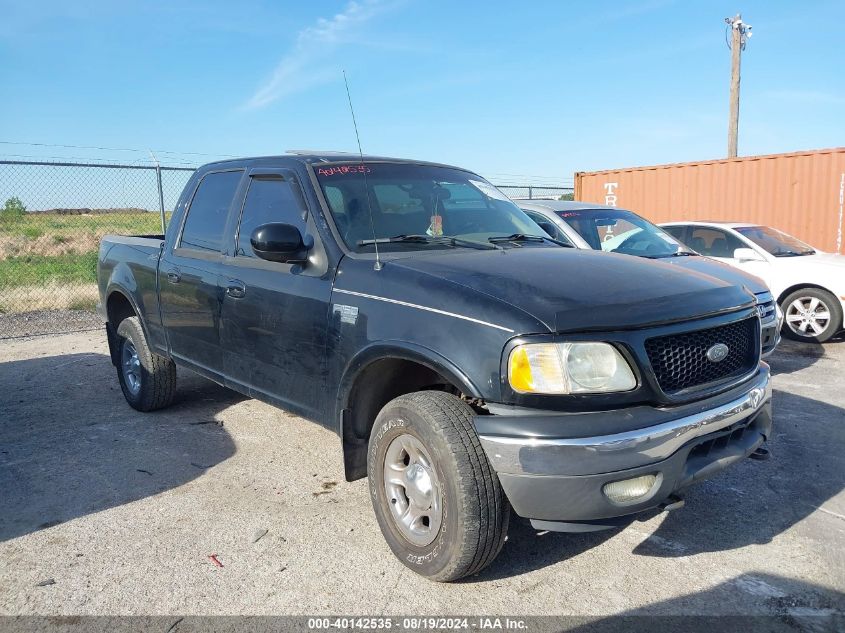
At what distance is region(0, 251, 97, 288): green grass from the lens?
12.5 meters

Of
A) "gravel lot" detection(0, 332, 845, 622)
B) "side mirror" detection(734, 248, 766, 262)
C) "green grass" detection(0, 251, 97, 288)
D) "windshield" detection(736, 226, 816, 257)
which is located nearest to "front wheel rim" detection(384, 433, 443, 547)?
"gravel lot" detection(0, 332, 845, 622)

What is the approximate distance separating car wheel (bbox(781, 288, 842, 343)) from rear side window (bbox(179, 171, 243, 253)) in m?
7.22

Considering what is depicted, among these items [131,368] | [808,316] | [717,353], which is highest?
[717,353]

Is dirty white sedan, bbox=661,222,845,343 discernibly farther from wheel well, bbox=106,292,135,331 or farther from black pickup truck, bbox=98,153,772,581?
wheel well, bbox=106,292,135,331

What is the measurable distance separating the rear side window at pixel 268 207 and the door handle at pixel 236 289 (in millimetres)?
179

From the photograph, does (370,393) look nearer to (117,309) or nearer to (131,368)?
(131,368)

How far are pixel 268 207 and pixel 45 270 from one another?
1250 centimetres

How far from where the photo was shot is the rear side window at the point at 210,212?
4.48 metres

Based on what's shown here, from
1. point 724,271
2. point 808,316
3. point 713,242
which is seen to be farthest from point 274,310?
point 808,316

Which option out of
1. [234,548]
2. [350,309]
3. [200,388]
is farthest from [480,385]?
[200,388]

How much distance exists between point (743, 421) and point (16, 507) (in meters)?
3.82

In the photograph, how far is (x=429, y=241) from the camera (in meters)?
3.68

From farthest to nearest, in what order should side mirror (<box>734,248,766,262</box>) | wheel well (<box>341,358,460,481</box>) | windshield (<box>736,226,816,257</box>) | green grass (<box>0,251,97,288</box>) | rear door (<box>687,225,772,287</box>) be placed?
1. green grass (<box>0,251,97,288</box>)
2. windshield (<box>736,226,816,257</box>)
3. rear door (<box>687,225,772,287</box>)
4. side mirror (<box>734,248,766,262</box>)
5. wheel well (<box>341,358,460,481</box>)

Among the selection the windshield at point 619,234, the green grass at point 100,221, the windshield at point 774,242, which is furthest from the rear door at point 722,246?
the green grass at point 100,221
